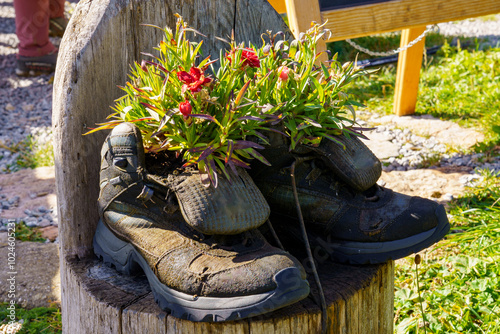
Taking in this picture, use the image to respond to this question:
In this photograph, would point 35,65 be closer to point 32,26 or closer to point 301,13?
point 32,26

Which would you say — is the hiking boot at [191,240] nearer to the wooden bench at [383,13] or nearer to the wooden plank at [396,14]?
the wooden bench at [383,13]

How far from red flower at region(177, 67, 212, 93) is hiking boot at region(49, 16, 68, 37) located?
6.40m

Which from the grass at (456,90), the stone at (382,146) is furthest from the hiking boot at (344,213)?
the grass at (456,90)

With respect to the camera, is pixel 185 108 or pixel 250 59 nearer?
pixel 185 108

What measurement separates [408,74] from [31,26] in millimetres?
4320

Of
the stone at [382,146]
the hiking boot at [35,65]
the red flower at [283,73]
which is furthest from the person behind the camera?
the hiking boot at [35,65]

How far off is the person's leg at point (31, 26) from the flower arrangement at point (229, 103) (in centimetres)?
526

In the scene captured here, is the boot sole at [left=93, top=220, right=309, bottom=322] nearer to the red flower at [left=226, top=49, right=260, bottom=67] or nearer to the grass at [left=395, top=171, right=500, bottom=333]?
the red flower at [left=226, top=49, right=260, bottom=67]

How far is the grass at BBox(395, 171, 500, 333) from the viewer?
2291mm

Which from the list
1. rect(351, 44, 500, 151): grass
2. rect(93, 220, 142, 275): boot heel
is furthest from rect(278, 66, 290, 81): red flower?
rect(351, 44, 500, 151): grass

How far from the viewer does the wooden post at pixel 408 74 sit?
4.45 metres

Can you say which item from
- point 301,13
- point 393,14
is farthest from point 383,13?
point 301,13

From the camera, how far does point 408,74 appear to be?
4605mm

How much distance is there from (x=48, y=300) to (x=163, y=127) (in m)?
1.66
